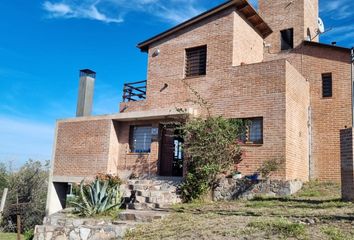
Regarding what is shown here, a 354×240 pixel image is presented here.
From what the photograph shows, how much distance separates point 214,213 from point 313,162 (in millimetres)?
8200

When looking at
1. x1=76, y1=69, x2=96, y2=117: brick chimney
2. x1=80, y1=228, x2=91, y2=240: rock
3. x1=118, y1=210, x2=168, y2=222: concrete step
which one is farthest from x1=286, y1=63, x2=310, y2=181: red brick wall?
x1=76, y1=69, x2=96, y2=117: brick chimney

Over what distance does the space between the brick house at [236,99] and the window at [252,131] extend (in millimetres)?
42

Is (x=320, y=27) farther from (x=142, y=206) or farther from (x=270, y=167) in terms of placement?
(x=142, y=206)

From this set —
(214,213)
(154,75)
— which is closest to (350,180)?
(214,213)

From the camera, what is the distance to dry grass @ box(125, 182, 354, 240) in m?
7.38

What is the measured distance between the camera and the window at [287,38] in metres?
19.3

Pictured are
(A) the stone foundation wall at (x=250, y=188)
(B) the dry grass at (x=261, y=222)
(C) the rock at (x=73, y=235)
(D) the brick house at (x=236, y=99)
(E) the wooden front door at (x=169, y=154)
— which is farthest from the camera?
(E) the wooden front door at (x=169, y=154)

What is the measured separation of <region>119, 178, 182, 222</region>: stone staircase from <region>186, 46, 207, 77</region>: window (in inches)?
198

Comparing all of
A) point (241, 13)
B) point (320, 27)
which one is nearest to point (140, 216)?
point (241, 13)

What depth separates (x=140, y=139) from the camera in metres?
18.2

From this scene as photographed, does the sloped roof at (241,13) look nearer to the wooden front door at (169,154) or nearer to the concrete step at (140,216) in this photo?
the wooden front door at (169,154)

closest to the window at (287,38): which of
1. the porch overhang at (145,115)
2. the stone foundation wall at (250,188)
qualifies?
the porch overhang at (145,115)

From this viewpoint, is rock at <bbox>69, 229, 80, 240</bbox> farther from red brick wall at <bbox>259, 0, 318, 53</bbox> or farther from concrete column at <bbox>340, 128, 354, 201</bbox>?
red brick wall at <bbox>259, 0, 318, 53</bbox>

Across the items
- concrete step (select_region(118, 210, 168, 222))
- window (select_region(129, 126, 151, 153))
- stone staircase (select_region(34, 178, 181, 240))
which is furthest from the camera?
window (select_region(129, 126, 151, 153))
